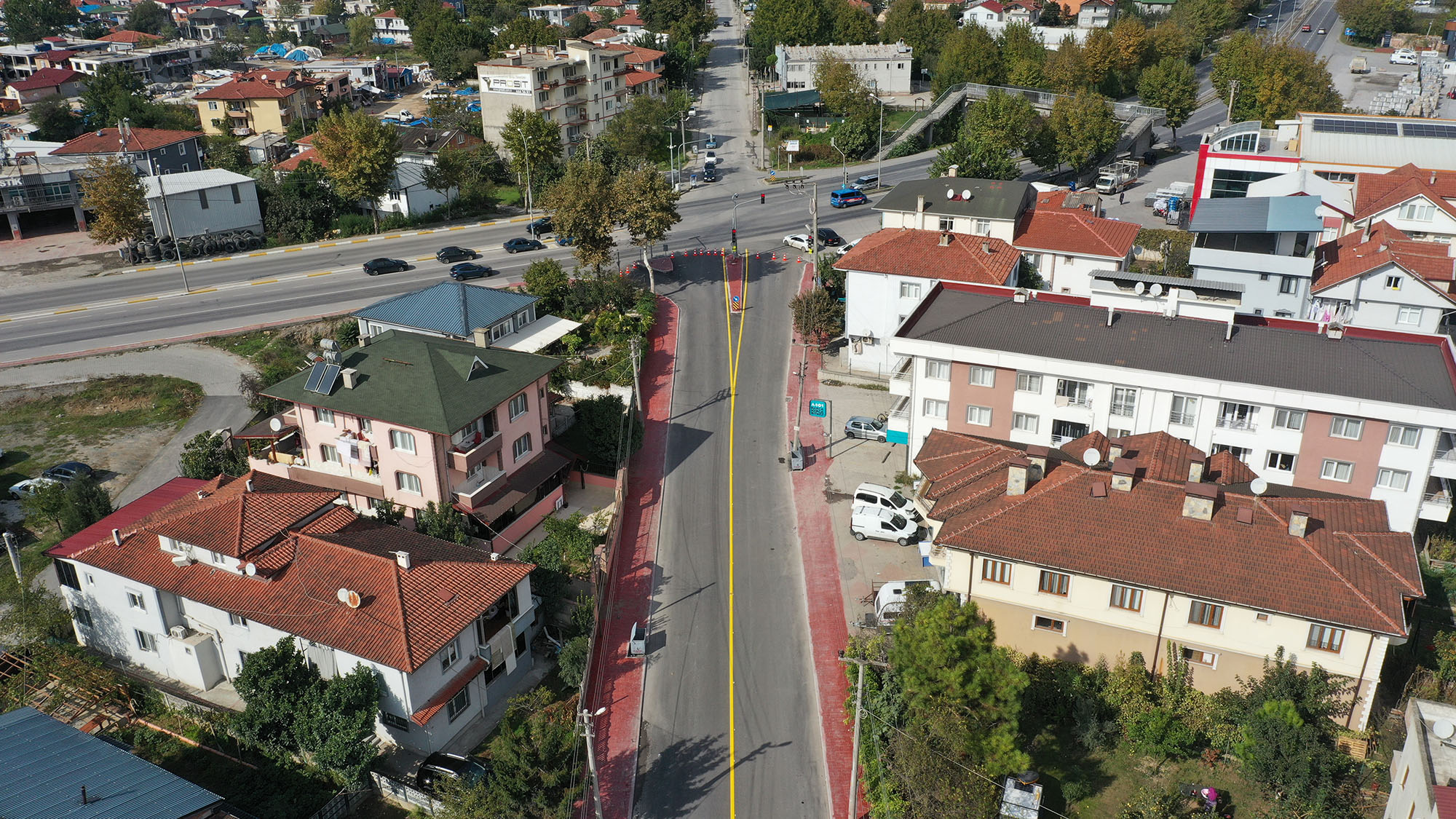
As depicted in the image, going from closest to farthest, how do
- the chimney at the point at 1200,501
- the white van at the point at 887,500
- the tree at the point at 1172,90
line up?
the chimney at the point at 1200,501, the white van at the point at 887,500, the tree at the point at 1172,90

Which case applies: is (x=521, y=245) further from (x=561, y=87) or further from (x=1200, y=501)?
(x=1200, y=501)

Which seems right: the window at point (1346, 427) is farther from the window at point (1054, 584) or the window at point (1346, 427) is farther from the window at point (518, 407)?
the window at point (518, 407)

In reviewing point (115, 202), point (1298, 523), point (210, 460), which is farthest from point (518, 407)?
point (115, 202)

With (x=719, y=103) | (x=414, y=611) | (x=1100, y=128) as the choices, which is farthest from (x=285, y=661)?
(x=719, y=103)

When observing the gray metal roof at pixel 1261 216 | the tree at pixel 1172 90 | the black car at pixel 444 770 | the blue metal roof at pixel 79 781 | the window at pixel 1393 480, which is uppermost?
the tree at pixel 1172 90

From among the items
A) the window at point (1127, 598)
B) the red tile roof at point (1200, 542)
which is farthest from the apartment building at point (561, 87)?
the window at point (1127, 598)
